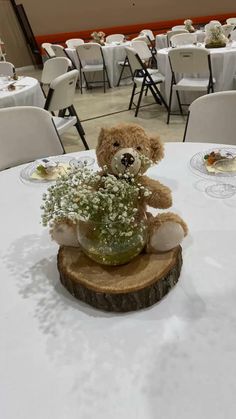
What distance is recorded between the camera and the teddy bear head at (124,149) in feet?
2.44

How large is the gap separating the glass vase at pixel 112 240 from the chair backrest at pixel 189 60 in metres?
3.22

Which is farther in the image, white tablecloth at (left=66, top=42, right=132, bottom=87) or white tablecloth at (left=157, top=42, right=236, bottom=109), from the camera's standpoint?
white tablecloth at (left=66, top=42, right=132, bottom=87)

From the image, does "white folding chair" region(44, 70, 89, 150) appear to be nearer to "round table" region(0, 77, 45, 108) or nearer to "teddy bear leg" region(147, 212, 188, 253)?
"round table" region(0, 77, 45, 108)

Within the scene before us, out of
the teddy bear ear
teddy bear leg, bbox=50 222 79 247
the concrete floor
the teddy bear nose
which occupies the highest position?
the teddy bear nose

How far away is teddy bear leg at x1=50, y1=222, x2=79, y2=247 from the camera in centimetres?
76

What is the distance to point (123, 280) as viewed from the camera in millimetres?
689

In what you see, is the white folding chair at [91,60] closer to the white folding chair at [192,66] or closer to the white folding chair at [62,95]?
the white folding chair at [192,66]

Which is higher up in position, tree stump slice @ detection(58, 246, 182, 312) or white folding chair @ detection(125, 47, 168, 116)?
tree stump slice @ detection(58, 246, 182, 312)

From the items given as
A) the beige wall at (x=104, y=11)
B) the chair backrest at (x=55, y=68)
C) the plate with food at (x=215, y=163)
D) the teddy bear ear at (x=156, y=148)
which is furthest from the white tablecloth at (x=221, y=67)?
the beige wall at (x=104, y=11)

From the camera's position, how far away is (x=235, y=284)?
728 mm

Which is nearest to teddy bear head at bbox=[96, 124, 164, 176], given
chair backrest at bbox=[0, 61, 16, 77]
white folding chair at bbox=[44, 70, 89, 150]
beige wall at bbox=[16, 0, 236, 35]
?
white folding chair at bbox=[44, 70, 89, 150]

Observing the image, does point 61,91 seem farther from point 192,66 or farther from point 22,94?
point 192,66

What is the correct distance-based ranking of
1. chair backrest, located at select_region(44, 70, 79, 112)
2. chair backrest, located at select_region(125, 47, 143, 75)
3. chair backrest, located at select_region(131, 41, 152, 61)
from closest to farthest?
chair backrest, located at select_region(44, 70, 79, 112) → chair backrest, located at select_region(125, 47, 143, 75) → chair backrest, located at select_region(131, 41, 152, 61)

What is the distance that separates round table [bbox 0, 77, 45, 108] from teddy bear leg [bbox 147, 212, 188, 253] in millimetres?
2383
